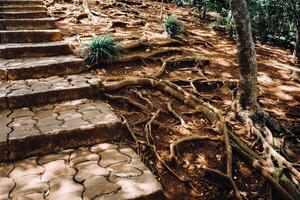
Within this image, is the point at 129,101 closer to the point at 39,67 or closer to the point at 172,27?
the point at 39,67

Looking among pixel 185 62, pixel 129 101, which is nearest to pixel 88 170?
pixel 129 101

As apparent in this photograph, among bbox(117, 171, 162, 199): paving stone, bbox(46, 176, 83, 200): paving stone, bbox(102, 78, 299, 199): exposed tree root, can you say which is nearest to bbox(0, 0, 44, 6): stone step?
bbox(102, 78, 299, 199): exposed tree root

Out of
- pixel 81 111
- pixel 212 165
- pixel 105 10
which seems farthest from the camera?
pixel 105 10

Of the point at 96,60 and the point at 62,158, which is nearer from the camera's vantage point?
the point at 62,158

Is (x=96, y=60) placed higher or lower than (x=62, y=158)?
higher

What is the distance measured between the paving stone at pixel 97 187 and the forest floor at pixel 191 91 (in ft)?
2.09

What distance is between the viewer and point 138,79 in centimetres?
511

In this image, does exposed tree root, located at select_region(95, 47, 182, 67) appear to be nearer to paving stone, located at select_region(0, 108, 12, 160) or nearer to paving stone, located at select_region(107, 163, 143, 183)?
paving stone, located at select_region(0, 108, 12, 160)

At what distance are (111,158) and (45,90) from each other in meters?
1.56

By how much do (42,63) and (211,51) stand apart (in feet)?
16.1

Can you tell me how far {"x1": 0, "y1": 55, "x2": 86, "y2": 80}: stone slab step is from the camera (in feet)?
15.7

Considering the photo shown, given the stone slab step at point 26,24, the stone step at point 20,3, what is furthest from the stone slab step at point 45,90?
the stone step at point 20,3

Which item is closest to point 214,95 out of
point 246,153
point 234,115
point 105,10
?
point 234,115

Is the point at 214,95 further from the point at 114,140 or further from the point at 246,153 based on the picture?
the point at 114,140
